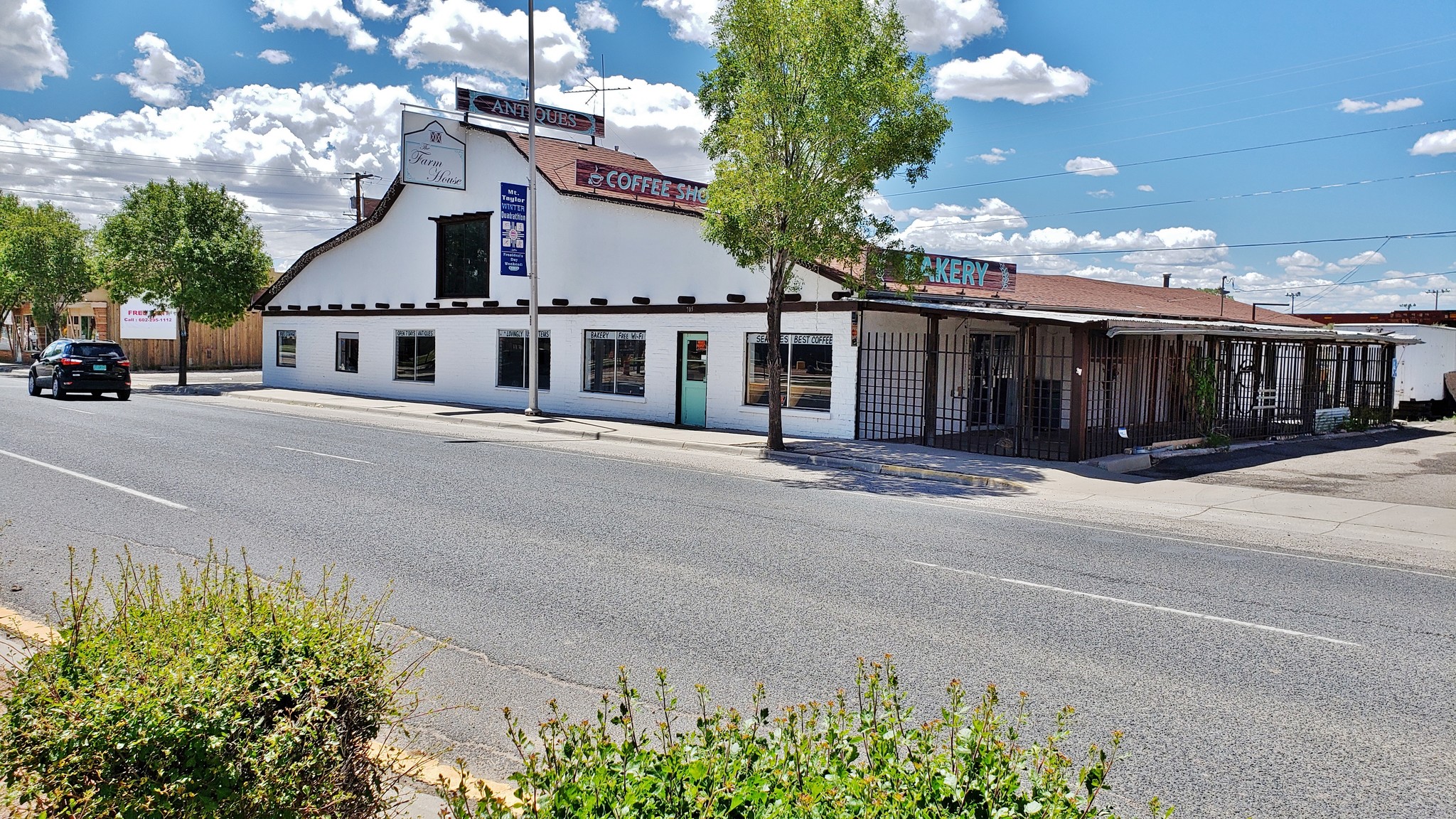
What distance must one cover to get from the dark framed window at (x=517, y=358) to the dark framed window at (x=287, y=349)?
40.7ft

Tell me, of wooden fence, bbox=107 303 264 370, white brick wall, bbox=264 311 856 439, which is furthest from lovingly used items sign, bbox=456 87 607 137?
wooden fence, bbox=107 303 264 370

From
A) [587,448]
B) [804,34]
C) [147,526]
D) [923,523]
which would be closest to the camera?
[147,526]

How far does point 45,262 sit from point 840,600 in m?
51.9

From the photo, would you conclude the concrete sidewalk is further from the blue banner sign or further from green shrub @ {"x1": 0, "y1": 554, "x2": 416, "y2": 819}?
green shrub @ {"x1": 0, "y1": 554, "x2": 416, "y2": 819}

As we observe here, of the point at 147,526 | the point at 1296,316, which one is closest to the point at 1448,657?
the point at 147,526

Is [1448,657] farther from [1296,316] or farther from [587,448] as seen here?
[1296,316]

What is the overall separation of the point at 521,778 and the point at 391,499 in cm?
964

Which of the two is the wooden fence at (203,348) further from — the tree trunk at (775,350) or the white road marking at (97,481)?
the tree trunk at (775,350)

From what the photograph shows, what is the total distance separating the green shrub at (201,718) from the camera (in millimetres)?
2834

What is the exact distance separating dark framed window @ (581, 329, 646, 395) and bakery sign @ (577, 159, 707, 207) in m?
3.57

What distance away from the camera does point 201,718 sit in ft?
9.53

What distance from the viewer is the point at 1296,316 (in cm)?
4519

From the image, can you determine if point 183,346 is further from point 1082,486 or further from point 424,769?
point 424,769

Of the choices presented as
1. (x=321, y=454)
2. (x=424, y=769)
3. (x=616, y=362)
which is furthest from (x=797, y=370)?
(x=424, y=769)
